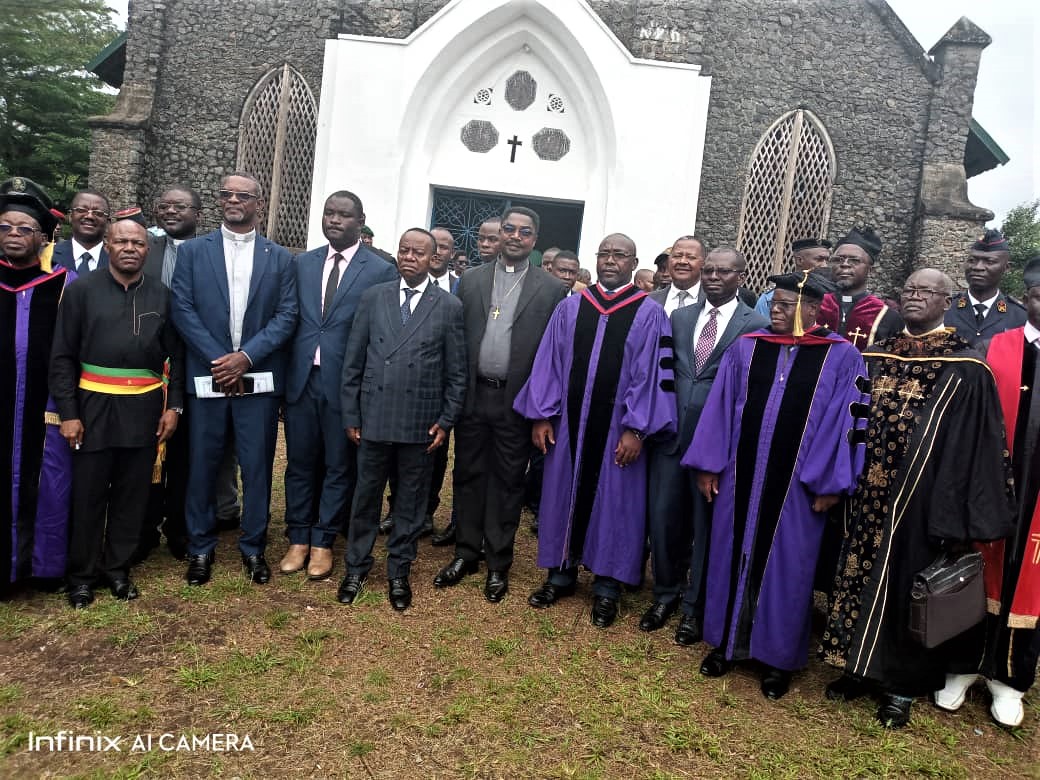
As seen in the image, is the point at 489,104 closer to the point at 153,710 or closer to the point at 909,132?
the point at 909,132

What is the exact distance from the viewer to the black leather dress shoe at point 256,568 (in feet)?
14.7

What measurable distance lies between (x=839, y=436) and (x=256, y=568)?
3.57 m

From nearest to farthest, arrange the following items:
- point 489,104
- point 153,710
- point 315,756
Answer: point 315,756
point 153,710
point 489,104

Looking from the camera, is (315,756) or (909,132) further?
(909,132)

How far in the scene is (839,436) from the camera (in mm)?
3600

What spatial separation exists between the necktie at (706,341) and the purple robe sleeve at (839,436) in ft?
2.60

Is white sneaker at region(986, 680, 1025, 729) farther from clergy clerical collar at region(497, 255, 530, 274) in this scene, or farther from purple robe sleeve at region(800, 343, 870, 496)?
clergy clerical collar at region(497, 255, 530, 274)

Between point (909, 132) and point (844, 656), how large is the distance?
10178 mm

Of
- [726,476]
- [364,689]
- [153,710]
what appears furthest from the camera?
[726,476]

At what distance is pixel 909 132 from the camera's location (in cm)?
1105

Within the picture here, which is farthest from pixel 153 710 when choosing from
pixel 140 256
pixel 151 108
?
pixel 151 108

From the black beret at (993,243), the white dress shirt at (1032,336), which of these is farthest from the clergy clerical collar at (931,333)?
the black beret at (993,243)

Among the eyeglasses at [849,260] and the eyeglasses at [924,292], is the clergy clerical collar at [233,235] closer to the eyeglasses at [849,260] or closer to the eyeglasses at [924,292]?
the eyeglasses at [924,292]

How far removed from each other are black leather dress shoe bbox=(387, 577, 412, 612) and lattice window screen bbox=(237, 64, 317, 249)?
9.15 m
